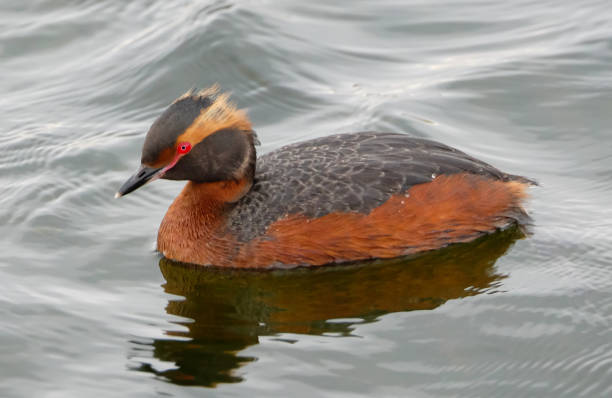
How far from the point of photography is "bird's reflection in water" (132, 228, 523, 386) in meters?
7.88

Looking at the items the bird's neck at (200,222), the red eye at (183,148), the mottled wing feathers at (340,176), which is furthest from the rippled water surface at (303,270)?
the red eye at (183,148)

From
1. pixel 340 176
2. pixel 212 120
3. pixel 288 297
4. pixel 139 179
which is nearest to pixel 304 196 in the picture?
pixel 340 176

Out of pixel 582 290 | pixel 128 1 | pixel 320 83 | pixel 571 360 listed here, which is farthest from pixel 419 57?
pixel 571 360

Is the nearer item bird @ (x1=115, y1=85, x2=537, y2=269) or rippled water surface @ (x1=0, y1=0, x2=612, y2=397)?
rippled water surface @ (x1=0, y1=0, x2=612, y2=397)

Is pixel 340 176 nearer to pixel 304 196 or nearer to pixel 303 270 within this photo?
pixel 304 196

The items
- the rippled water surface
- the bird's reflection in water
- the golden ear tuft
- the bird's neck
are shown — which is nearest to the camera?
the rippled water surface

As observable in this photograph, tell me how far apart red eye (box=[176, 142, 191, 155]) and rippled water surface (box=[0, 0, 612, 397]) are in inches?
44.4

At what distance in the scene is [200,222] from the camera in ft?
31.4

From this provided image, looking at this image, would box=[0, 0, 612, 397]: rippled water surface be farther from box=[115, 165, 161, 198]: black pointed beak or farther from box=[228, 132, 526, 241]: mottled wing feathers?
box=[115, 165, 161, 198]: black pointed beak

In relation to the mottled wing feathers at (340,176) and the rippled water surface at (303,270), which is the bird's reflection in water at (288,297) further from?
the mottled wing feathers at (340,176)

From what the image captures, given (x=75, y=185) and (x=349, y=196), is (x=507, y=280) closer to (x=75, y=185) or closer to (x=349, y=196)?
(x=349, y=196)

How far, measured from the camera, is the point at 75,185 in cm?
1091

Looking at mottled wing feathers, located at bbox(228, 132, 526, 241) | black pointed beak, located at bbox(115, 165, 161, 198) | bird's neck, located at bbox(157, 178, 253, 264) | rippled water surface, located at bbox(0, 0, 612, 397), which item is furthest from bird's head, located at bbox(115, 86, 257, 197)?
rippled water surface, located at bbox(0, 0, 612, 397)

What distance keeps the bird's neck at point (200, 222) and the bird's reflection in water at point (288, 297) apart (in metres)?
0.15
